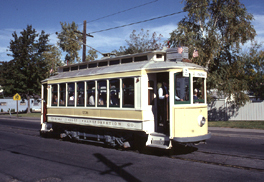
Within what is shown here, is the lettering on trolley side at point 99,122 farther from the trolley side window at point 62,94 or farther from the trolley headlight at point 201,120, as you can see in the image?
the trolley headlight at point 201,120

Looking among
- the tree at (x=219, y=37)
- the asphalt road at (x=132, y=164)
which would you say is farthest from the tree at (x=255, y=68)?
the asphalt road at (x=132, y=164)

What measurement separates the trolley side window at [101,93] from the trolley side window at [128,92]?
1.01 meters

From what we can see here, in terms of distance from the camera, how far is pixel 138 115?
835cm

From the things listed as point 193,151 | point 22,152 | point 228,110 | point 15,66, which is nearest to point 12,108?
point 15,66

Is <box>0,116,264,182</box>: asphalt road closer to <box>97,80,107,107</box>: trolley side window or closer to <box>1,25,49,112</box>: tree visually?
<box>97,80,107,107</box>: trolley side window

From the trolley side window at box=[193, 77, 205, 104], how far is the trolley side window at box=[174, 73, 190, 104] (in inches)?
12.6

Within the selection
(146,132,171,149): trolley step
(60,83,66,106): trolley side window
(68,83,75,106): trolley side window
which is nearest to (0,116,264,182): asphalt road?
(146,132,171,149): trolley step

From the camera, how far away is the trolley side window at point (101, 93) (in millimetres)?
9609

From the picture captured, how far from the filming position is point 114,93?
920 cm

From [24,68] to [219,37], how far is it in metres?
29.6

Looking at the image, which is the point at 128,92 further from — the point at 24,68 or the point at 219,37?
the point at 24,68

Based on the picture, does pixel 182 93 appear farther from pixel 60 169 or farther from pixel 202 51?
pixel 202 51

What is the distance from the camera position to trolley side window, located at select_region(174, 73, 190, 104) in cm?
802

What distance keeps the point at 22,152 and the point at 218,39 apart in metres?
15.9
